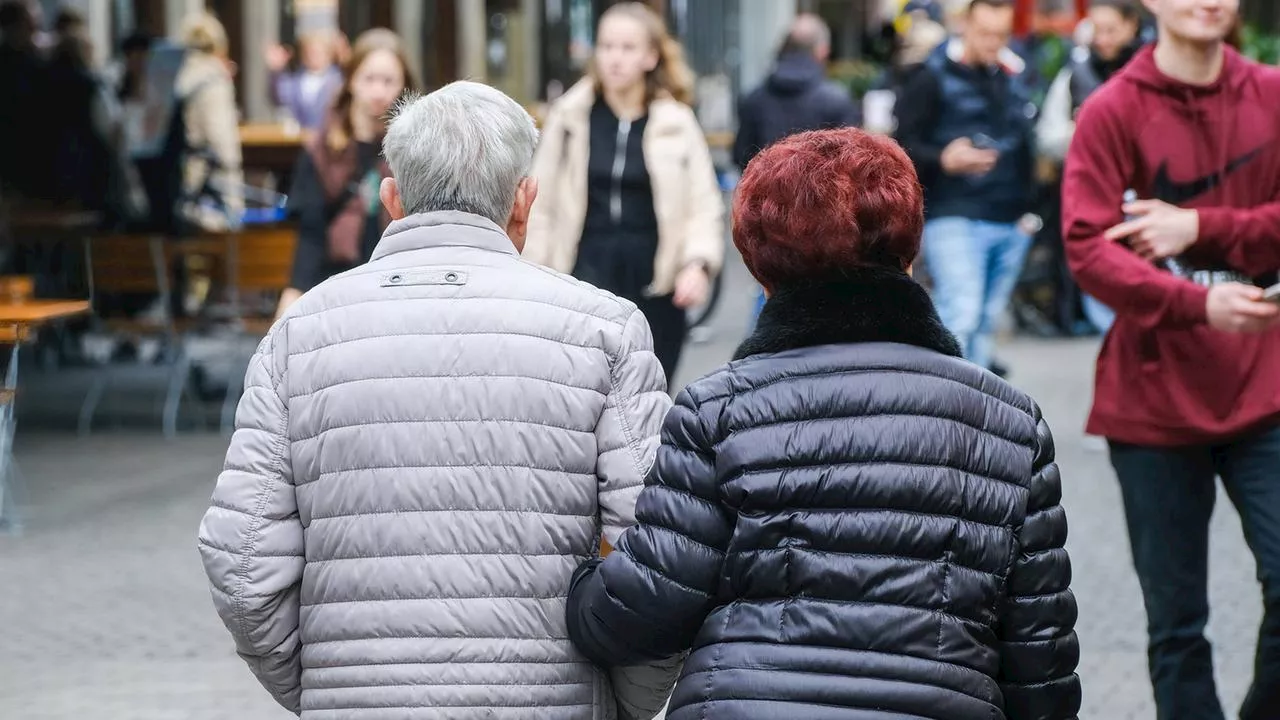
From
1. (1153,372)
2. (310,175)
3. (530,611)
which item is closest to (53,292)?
(310,175)

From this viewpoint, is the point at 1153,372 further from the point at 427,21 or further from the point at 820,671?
the point at 427,21

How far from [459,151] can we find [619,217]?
4095 millimetres

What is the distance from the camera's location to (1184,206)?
4691mm

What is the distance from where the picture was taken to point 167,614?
7191 mm

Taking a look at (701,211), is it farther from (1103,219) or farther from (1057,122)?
(1057,122)

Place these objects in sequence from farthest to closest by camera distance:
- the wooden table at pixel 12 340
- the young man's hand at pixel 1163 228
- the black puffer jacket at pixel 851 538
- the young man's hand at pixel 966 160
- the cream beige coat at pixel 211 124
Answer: the cream beige coat at pixel 211 124 < the young man's hand at pixel 966 160 < the wooden table at pixel 12 340 < the young man's hand at pixel 1163 228 < the black puffer jacket at pixel 851 538

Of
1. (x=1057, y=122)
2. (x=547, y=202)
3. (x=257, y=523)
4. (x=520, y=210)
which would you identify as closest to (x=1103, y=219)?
(x=520, y=210)

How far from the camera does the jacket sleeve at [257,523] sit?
128 inches

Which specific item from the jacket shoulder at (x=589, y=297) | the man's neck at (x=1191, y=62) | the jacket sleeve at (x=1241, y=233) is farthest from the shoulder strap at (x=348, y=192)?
the jacket shoulder at (x=589, y=297)

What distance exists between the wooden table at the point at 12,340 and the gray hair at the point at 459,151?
13.0 feet

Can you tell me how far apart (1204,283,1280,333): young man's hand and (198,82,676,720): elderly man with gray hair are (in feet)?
5.28

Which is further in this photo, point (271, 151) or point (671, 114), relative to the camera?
point (271, 151)

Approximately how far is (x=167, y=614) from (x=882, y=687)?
4.79 m

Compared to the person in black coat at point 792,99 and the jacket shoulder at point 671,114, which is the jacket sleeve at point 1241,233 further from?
the person in black coat at point 792,99
